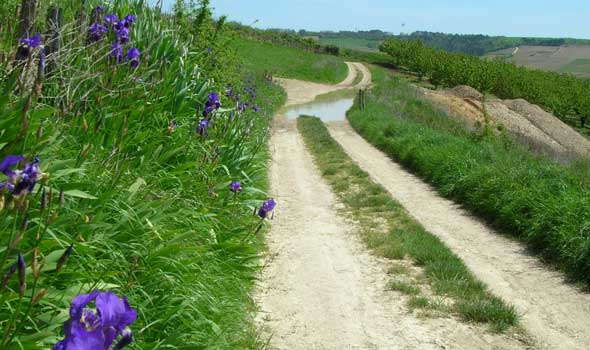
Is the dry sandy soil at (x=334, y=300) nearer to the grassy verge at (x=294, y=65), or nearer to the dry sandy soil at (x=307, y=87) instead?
the dry sandy soil at (x=307, y=87)

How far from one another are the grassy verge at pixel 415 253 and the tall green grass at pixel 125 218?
1.52 metres

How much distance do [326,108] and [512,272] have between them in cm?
2543

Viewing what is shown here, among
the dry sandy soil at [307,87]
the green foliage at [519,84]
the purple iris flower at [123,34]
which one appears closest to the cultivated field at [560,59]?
the green foliage at [519,84]

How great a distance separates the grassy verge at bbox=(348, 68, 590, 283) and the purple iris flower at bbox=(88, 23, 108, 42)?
5096 millimetres

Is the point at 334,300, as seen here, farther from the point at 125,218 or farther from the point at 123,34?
the point at 123,34

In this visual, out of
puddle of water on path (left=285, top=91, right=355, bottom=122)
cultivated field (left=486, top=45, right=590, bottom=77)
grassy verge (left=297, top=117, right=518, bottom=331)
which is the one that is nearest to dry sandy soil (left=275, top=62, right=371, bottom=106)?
puddle of water on path (left=285, top=91, right=355, bottom=122)

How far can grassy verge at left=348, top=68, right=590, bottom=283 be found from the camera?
726 cm

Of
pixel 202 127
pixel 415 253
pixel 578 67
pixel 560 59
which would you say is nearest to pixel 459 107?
pixel 415 253

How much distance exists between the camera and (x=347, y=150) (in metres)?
15.9

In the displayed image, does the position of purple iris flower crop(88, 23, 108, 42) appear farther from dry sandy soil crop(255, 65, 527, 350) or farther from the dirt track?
the dirt track

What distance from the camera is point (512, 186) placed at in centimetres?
930

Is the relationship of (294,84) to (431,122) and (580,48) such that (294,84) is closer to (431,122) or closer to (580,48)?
(431,122)

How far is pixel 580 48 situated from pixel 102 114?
166035mm

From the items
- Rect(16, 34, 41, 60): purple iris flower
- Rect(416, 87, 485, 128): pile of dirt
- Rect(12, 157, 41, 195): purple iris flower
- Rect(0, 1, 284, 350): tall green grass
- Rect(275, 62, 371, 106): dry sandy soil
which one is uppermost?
Rect(16, 34, 41, 60): purple iris flower
